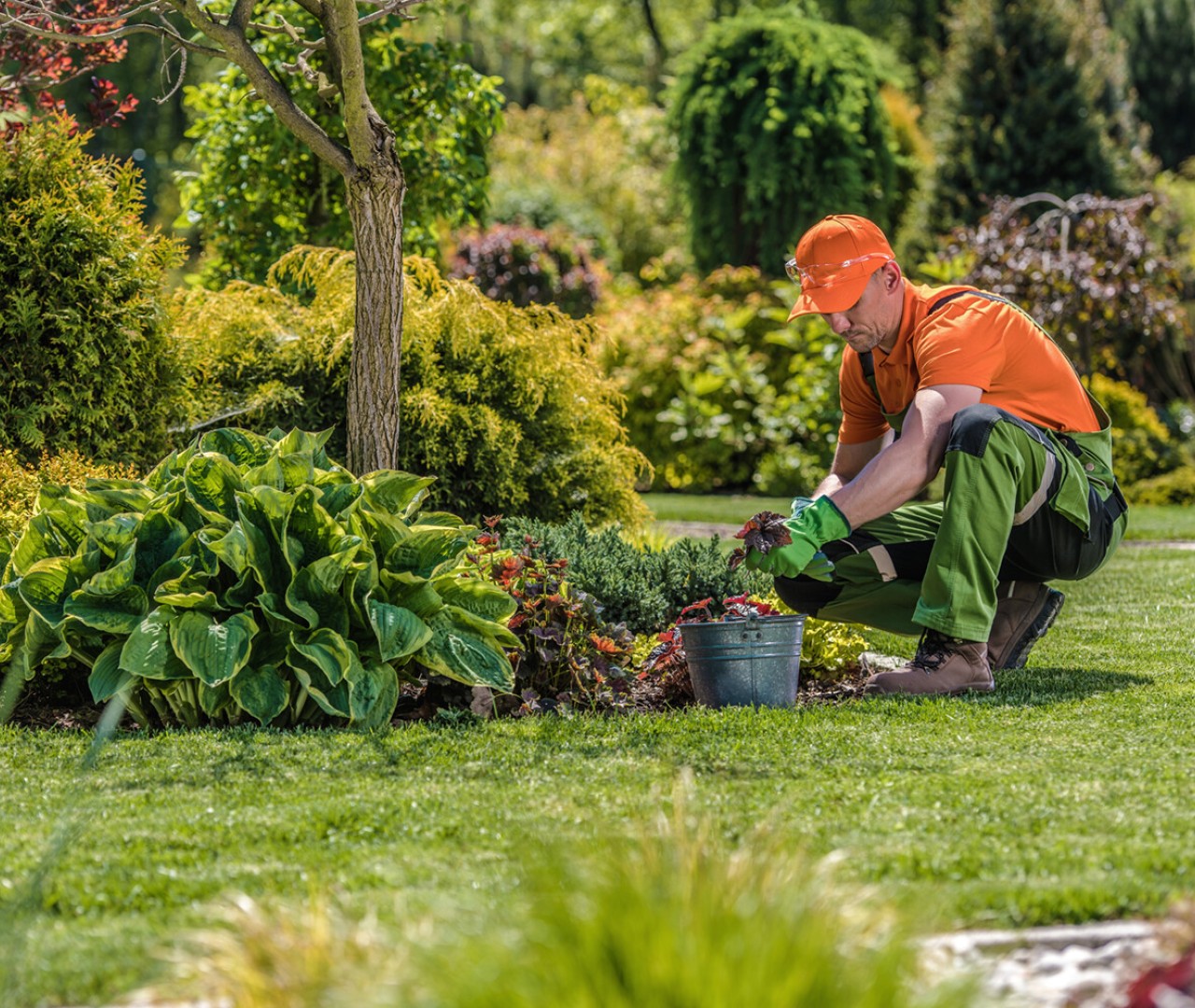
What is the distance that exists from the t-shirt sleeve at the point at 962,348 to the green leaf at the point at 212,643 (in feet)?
6.87

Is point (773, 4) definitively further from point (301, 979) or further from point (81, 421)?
point (301, 979)

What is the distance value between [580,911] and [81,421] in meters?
4.10

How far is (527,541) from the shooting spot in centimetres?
481

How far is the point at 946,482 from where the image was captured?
422cm

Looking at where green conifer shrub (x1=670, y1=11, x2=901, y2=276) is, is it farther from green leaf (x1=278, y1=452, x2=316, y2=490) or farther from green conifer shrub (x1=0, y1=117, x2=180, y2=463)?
green leaf (x1=278, y1=452, x2=316, y2=490)

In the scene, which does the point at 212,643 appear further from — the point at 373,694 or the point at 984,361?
the point at 984,361

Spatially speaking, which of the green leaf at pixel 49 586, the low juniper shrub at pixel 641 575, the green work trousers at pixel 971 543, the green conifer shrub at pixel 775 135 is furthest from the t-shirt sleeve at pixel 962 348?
the green conifer shrub at pixel 775 135

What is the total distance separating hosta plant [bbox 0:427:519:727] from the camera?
151 inches

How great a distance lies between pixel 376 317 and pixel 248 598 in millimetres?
1380

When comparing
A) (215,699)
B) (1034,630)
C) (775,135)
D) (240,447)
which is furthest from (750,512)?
(775,135)

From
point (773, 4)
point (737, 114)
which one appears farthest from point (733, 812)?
point (773, 4)

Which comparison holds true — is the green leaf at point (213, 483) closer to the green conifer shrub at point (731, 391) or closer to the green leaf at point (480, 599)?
the green leaf at point (480, 599)

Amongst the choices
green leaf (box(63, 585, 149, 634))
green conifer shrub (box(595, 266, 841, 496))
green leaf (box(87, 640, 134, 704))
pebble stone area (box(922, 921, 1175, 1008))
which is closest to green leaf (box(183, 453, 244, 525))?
green leaf (box(63, 585, 149, 634))

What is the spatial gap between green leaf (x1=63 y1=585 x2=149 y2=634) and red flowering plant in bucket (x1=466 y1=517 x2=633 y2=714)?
1.08 meters
